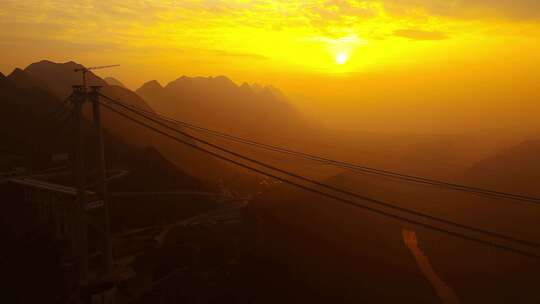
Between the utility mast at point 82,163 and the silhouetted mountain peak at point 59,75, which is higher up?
the silhouetted mountain peak at point 59,75

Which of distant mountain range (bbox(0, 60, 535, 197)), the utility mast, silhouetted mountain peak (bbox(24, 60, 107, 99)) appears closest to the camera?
the utility mast

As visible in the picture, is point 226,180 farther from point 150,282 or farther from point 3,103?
point 150,282

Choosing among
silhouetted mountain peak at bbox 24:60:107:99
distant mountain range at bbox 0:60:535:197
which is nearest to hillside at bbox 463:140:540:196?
distant mountain range at bbox 0:60:535:197

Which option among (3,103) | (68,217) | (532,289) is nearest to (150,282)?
(68,217)

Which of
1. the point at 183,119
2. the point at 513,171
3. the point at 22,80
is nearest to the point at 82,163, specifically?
the point at 22,80

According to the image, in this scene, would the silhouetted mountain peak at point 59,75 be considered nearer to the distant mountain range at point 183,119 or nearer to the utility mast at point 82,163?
the distant mountain range at point 183,119

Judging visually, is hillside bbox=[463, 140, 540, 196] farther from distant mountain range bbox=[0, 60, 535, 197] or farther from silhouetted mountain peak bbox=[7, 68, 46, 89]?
silhouetted mountain peak bbox=[7, 68, 46, 89]

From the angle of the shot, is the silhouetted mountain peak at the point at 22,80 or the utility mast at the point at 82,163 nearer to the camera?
the utility mast at the point at 82,163

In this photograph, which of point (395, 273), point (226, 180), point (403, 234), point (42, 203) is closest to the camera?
point (42, 203)

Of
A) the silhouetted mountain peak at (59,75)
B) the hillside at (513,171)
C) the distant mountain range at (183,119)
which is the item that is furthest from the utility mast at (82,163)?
the silhouetted mountain peak at (59,75)

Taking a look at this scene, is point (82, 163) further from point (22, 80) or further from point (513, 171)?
point (513, 171)

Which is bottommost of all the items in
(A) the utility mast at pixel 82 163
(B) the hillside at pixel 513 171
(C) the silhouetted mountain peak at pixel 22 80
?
(B) the hillside at pixel 513 171
